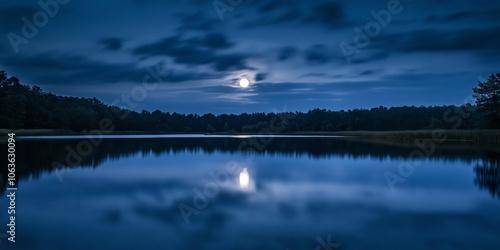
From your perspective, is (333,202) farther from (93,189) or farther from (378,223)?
(93,189)

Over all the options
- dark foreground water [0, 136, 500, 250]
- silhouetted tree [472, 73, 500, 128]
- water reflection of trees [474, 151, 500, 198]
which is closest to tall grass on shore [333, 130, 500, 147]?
silhouetted tree [472, 73, 500, 128]

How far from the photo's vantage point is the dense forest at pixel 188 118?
6881 cm

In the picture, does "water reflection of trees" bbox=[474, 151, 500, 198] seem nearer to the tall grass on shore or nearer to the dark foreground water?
the dark foreground water

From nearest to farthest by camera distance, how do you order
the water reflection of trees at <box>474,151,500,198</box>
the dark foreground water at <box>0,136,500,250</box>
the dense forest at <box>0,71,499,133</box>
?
the dark foreground water at <box>0,136,500,250</box>
the water reflection of trees at <box>474,151,500,198</box>
the dense forest at <box>0,71,499,133</box>

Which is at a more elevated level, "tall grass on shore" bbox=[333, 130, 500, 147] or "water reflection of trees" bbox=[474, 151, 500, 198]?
"tall grass on shore" bbox=[333, 130, 500, 147]

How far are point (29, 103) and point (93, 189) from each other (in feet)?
229

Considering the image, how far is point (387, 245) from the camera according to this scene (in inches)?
249

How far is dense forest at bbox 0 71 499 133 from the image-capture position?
68.8 meters

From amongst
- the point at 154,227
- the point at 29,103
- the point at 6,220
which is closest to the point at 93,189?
the point at 6,220

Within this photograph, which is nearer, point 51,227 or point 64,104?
point 51,227

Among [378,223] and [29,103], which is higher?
[29,103]

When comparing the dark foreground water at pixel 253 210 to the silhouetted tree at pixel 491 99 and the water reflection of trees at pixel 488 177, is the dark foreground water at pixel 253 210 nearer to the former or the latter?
the water reflection of trees at pixel 488 177

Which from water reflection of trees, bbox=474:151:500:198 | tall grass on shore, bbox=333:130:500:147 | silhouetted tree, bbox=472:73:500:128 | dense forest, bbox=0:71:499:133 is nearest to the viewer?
water reflection of trees, bbox=474:151:500:198

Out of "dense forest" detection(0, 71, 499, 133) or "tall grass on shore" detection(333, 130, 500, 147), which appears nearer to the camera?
"tall grass on shore" detection(333, 130, 500, 147)
